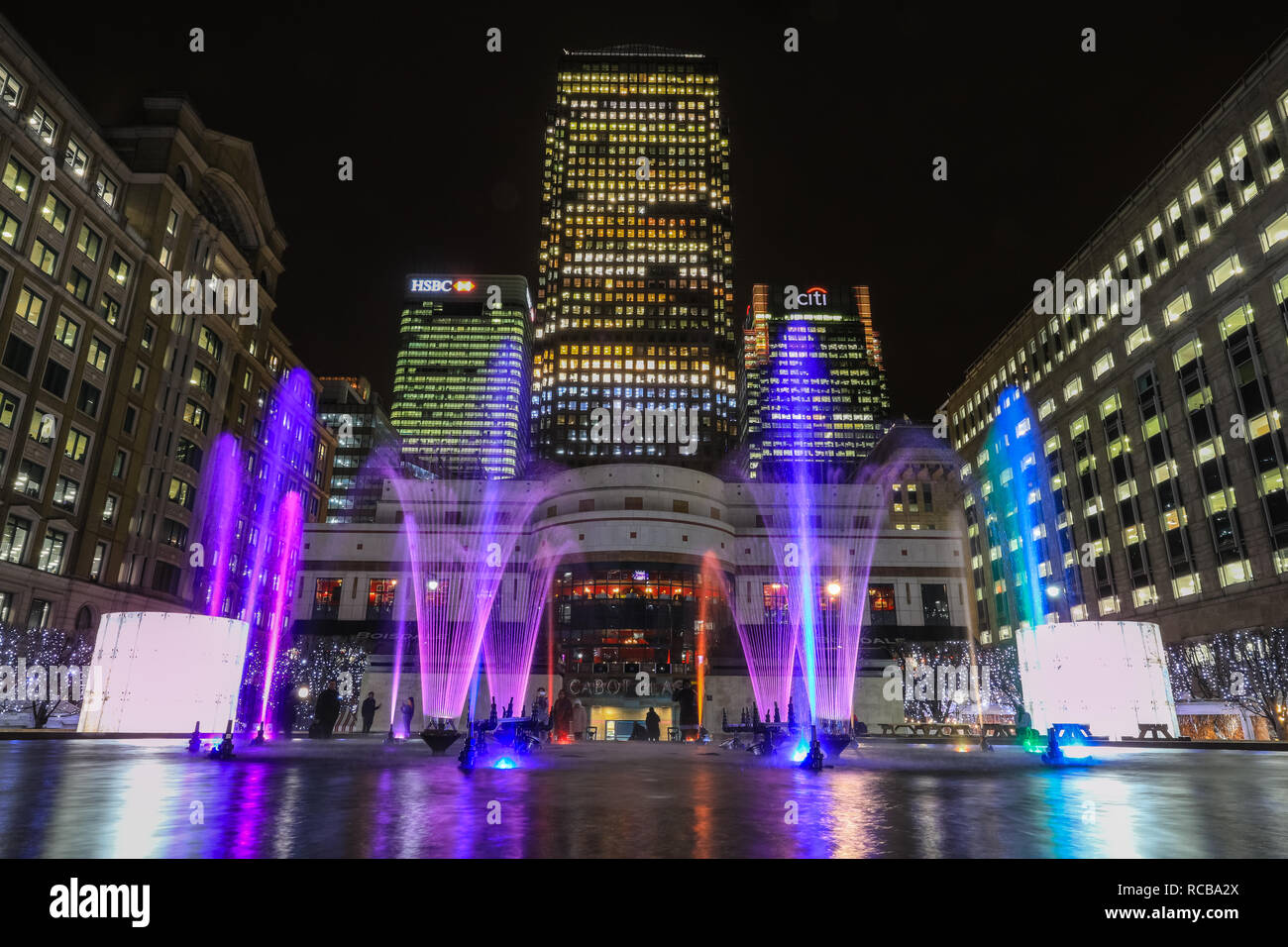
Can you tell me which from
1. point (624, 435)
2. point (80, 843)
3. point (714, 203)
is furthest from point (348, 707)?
point (714, 203)

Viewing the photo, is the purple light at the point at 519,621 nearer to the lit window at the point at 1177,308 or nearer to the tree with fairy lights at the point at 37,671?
the tree with fairy lights at the point at 37,671

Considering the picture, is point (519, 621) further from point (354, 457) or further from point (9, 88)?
point (354, 457)

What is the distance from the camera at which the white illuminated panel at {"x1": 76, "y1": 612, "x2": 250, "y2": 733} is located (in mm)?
21266

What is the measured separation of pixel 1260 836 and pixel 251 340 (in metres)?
85.2

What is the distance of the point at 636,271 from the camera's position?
5635 inches

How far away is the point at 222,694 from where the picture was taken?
73.8 feet

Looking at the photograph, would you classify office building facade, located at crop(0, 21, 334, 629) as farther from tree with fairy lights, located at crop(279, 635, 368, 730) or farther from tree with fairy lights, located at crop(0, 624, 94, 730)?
tree with fairy lights, located at crop(279, 635, 368, 730)

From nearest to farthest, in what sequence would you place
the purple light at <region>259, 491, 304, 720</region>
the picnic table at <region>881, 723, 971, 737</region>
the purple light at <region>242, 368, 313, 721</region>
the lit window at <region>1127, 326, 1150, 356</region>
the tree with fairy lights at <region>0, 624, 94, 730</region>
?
1. the tree with fairy lights at <region>0, 624, 94, 730</region>
2. the picnic table at <region>881, 723, 971, 737</region>
3. the lit window at <region>1127, 326, 1150, 356</region>
4. the purple light at <region>259, 491, 304, 720</region>
5. the purple light at <region>242, 368, 313, 721</region>

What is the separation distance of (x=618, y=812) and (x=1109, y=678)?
19962mm

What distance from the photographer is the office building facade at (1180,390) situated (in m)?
49.0

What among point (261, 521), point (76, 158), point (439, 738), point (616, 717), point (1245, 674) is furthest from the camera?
point (261, 521)

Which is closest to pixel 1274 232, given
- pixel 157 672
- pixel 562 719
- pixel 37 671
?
pixel 562 719

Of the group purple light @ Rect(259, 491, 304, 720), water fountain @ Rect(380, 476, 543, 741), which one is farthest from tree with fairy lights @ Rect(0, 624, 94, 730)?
purple light @ Rect(259, 491, 304, 720)
